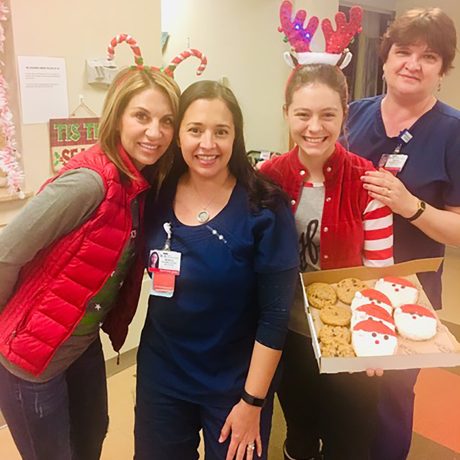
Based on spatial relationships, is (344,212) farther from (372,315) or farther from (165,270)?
(165,270)

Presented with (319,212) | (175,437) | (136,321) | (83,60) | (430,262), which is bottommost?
(136,321)

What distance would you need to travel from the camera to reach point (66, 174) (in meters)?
1.16

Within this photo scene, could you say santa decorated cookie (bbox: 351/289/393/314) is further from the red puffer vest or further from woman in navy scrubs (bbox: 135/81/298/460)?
the red puffer vest

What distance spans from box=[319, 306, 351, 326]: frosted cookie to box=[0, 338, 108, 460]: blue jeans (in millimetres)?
707

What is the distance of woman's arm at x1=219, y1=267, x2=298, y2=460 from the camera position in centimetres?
125

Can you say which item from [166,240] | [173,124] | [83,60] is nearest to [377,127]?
[173,124]

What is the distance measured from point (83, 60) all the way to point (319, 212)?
1618 millimetres

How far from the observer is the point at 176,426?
1.37 meters

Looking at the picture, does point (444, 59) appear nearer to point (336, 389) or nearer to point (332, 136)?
point (332, 136)

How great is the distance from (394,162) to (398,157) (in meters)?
0.02

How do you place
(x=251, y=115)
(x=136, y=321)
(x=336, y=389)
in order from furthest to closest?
(x=251, y=115) < (x=136, y=321) < (x=336, y=389)

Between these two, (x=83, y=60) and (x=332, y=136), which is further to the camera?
(x=83, y=60)

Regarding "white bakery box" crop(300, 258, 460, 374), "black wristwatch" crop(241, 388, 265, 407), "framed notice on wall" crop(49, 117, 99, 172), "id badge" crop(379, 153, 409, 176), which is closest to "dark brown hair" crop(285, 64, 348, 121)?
"id badge" crop(379, 153, 409, 176)

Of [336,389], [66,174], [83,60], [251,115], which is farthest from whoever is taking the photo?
[251,115]
